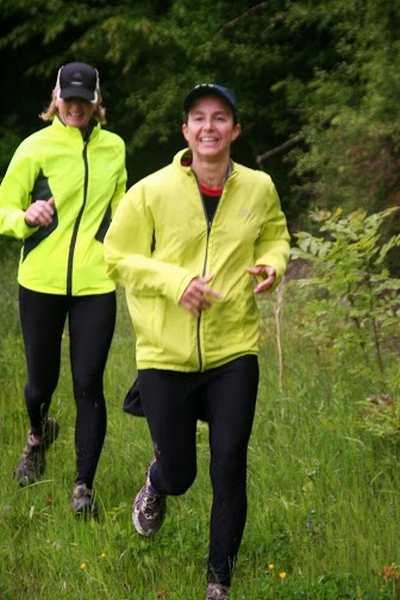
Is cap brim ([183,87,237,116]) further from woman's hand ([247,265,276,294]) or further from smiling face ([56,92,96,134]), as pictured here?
smiling face ([56,92,96,134])

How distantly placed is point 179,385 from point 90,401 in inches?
50.4

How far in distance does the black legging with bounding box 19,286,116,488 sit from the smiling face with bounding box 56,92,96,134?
2.58 feet

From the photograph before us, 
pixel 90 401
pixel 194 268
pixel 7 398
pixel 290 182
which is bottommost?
pixel 290 182

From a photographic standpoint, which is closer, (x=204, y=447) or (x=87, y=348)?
(x=87, y=348)

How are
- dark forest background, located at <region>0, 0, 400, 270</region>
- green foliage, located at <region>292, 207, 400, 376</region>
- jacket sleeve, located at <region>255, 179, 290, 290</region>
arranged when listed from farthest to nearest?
dark forest background, located at <region>0, 0, 400, 270</region> < green foliage, located at <region>292, 207, 400, 376</region> < jacket sleeve, located at <region>255, 179, 290, 290</region>

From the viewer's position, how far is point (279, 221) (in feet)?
16.4

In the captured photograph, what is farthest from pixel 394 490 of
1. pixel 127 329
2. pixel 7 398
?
pixel 127 329

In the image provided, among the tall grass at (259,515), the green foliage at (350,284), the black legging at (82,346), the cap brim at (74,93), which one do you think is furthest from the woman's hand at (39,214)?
the tall grass at (259,515)

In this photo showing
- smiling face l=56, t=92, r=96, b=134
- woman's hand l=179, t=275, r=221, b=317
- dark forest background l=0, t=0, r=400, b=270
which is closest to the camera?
woman's hand l=179, t=275, r=221, b=317

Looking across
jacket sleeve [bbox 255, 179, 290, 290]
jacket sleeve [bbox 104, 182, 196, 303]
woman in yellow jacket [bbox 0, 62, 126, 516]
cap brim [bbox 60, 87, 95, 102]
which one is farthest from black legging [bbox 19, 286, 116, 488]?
jacket sleeve [bbox 255, 179, 290, 290]

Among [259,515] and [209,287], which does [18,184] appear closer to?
[209,287]

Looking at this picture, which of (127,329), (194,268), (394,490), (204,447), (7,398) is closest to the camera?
(194,268)

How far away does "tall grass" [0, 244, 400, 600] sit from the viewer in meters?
4.82

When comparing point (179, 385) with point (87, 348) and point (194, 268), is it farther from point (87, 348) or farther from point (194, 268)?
point (87, 348)
